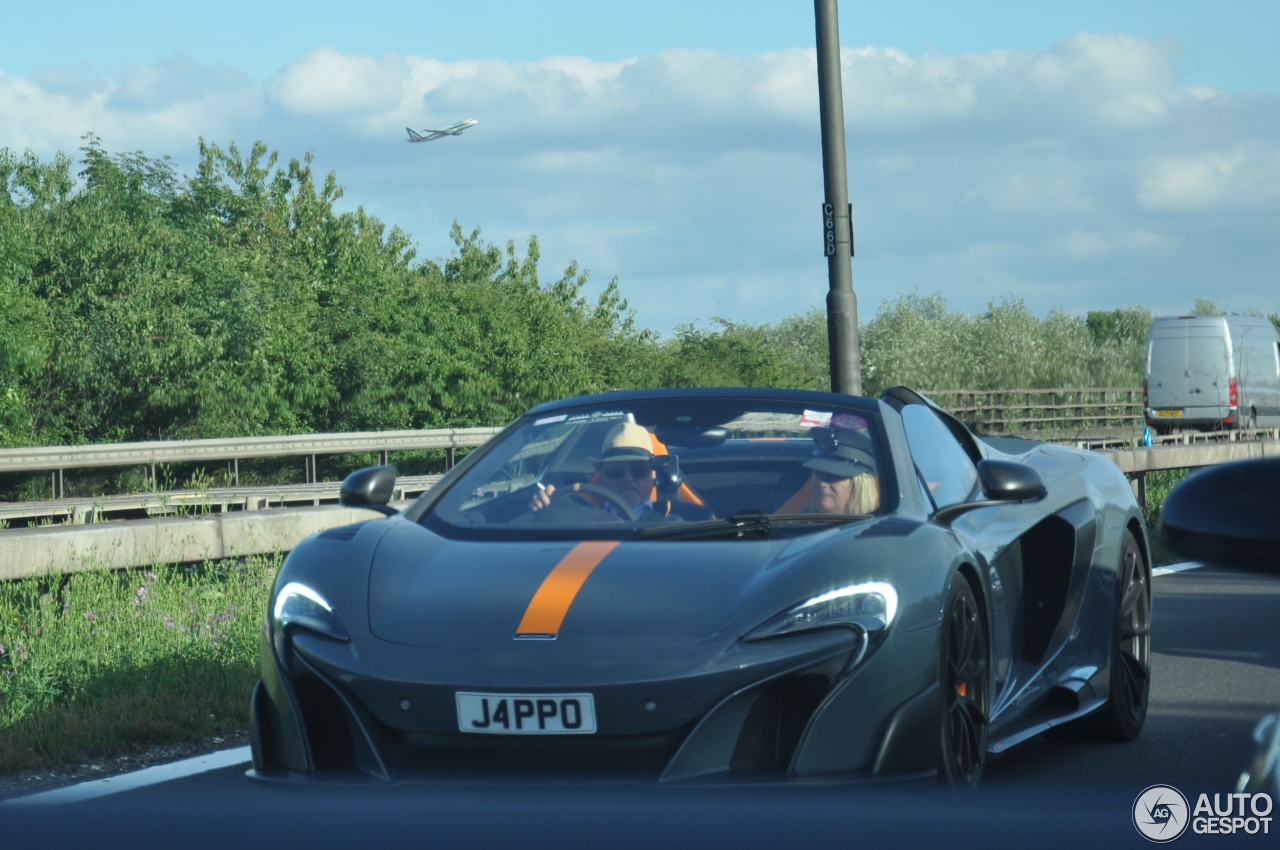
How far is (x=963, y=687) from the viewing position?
449 cm

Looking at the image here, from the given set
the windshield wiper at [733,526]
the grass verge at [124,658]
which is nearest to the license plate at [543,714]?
the windshield wiper at [733,526]

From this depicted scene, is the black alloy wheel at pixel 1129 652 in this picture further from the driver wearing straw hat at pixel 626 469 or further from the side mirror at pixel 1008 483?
the driver wearing straw hat at pixel 626 469

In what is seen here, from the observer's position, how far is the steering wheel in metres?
4.96

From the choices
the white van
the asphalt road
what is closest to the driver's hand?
the asphalt road

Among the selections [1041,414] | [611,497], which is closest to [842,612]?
[611,497]

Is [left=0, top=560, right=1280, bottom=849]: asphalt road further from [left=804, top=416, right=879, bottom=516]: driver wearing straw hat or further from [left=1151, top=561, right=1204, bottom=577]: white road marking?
[left=1151, top=561, right=1204, bottom=577]: white road marking

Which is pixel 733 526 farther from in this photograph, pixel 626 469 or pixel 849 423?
pixel 849 423

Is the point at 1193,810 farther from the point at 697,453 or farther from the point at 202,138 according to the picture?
the point at 202,138

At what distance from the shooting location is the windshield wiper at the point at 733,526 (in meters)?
4.49

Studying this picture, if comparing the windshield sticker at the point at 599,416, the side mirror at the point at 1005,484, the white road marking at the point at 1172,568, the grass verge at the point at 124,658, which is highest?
the windshield sticker at the point at 599,416

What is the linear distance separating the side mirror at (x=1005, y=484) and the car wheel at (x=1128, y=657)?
3.76ft

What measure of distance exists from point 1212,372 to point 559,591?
111 feet

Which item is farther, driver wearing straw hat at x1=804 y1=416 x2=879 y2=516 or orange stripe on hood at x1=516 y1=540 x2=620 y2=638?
driver wearing straw hat at x1=804 y1=416 x2=879 y2=516

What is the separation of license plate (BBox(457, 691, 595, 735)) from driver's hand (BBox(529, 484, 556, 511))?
1.24 metres
